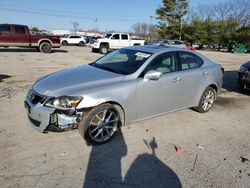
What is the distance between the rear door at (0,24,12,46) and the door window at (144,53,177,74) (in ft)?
52.4

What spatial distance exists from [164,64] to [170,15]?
159 ft

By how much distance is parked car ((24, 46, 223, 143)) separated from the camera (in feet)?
11.8

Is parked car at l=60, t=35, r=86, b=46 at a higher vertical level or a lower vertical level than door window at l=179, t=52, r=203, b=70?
lower

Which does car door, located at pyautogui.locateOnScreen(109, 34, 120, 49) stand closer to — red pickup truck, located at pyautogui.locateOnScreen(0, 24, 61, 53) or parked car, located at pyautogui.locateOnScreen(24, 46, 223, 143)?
red pickup truck, located at pyautogui.locateOnScreen(0, 24, 61, 53)

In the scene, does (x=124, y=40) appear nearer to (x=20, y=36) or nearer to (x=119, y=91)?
(x=20, y=36)

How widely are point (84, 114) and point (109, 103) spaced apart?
1.50 feet

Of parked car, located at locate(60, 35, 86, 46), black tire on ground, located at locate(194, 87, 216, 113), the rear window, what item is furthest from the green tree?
black tire on ground, located at locate(194, 87, 216, 113)

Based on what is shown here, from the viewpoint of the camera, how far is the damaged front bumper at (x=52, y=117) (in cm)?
354

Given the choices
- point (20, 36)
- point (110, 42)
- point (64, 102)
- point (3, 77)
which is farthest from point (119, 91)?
point (110, 42)

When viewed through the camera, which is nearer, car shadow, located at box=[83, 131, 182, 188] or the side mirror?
car shadow, located at box=[83, 131, 182, 188]

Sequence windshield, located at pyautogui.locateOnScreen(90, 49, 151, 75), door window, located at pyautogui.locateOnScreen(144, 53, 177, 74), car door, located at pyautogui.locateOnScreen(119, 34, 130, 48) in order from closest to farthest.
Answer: windshield, located at pyautogui.locateOnScreen(90, 49, 151, 75)
door window, located at pyautogui.locateOnScreen(144, 53, 177, 74)
car door, located at pyautogui.locateOnScreen(119, 34, 130, 48)

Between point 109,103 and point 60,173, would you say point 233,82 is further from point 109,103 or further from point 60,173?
point 60,173

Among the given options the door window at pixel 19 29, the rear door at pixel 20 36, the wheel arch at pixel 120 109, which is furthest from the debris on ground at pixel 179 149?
the door window at pixel 19 29

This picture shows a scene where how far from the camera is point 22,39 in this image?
17.9 meters
